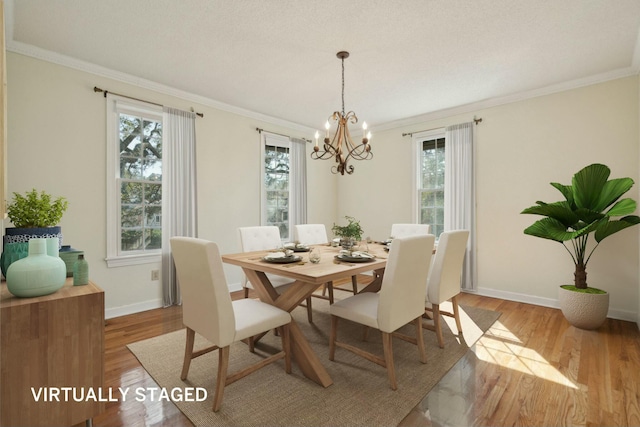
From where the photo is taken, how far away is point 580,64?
3.11 metres

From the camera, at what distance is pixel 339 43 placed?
268cm

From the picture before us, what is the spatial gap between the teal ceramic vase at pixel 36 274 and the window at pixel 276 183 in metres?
3.19

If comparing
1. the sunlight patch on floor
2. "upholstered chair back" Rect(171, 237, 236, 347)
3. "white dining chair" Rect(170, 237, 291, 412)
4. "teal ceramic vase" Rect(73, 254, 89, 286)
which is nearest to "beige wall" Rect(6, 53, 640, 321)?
the sunlight patch on floor

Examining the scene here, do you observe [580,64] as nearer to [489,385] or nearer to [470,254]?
[470,254]

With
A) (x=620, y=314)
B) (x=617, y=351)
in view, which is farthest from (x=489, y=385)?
(x=620, y=314)

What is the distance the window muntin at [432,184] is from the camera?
470cm

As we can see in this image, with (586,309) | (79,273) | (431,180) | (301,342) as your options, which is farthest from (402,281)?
(431,180)

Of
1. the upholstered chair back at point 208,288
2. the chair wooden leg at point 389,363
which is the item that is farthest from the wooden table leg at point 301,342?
the upholstered chair back at point 208,288

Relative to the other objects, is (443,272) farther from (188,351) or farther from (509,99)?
(509,99)

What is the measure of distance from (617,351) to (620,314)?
3.53 ft

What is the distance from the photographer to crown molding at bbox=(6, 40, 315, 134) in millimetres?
2789

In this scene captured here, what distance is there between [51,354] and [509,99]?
4.99 meters

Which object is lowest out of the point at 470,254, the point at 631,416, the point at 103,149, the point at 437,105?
the point at 631,416

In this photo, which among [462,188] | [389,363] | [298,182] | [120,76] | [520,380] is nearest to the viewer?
[389,363]
